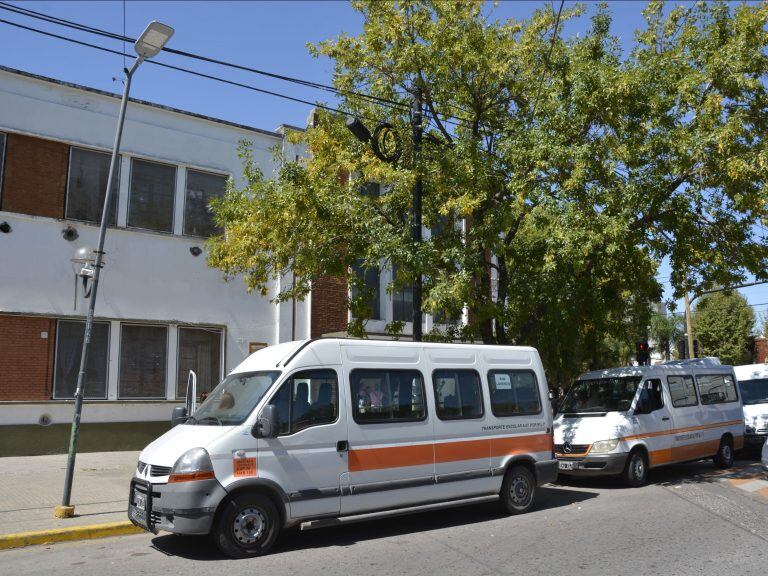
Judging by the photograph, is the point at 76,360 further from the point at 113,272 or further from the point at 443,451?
the point at 443,451

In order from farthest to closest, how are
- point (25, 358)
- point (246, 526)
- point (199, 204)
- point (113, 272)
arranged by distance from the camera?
point (199, 204), point (113, 272), point (25, 358), point (246, 526)

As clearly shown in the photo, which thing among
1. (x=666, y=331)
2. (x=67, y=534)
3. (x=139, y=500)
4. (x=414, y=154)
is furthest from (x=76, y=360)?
(x=666, y=331)

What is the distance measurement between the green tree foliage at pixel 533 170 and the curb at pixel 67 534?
5458 mm

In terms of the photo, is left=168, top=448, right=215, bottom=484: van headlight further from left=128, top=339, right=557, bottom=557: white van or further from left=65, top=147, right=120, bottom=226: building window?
left=65, top=147, right=120, bottom=226: building window

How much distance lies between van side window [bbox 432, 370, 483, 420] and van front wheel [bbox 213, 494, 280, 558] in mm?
2698

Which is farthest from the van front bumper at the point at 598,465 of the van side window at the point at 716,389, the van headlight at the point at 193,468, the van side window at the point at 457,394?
the van headlight at the point at 193,468

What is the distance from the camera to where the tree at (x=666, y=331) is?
45.7 m

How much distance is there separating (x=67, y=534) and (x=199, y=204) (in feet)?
31.6

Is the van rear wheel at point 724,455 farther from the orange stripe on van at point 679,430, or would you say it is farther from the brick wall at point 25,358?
the brick wall at point 25,358

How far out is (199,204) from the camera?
54.2 feet

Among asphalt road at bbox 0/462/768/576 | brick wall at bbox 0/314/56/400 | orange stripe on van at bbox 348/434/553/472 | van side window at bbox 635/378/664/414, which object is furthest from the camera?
brick wall at bbox 0/314/56/400

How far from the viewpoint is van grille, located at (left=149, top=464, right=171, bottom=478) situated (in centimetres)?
733

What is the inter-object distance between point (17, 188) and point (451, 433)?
10484 millimetres

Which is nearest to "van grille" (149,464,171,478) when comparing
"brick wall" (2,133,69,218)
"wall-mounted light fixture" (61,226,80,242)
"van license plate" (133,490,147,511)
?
"van license plate" (133,490,147,511)
